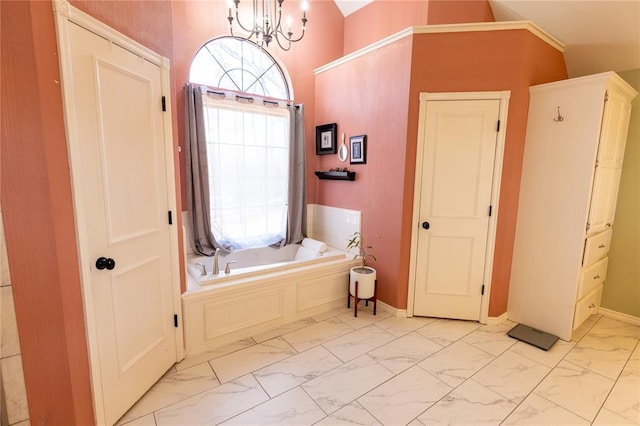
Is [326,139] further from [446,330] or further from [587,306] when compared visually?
[587,306]

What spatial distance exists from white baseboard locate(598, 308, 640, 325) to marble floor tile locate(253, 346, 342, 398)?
2773 mm

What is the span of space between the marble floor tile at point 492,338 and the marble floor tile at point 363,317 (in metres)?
0.73

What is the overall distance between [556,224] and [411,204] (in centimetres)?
117

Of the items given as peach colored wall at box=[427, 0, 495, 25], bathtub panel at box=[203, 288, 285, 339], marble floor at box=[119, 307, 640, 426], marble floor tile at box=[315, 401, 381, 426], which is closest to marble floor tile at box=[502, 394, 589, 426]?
marble floor at box=[119, 307, 640, 426]

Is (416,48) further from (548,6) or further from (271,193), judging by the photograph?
(271,193)

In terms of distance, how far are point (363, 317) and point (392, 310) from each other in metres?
0.30

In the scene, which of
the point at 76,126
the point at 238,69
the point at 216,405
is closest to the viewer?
the point at 76,126

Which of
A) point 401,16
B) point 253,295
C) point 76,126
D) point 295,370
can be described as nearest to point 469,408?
point 295,370

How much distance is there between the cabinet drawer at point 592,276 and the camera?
99.3 inches

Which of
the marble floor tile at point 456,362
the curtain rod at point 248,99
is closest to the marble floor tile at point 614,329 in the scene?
the marble floor tile at point 456,362

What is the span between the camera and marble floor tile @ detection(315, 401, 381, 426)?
5.50 ft

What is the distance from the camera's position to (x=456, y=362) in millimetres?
2227

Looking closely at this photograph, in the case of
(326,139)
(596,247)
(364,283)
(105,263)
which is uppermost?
(326,139)

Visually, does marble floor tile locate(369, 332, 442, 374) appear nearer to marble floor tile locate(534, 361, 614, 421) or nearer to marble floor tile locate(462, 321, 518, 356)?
marble floor tile locate(462, 321, 518, 356)
